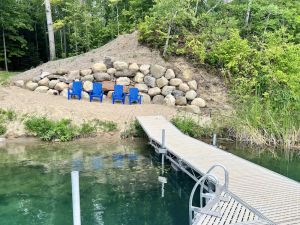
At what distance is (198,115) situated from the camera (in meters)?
12.0

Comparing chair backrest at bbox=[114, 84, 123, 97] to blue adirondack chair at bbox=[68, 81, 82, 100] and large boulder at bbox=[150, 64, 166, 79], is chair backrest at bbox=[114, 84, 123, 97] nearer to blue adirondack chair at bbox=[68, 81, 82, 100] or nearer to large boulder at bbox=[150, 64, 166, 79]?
blue adirondack chair at bbox=[68, 81, 82, 100]

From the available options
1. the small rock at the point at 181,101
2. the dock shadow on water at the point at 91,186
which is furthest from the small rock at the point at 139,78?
the dock shadow on water at the point at 91,186

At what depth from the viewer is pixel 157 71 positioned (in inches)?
528

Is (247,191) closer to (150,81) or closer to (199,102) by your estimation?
(199,102)

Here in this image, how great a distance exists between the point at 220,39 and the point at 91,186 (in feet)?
31.2

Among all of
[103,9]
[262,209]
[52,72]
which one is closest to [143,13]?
[103,9]

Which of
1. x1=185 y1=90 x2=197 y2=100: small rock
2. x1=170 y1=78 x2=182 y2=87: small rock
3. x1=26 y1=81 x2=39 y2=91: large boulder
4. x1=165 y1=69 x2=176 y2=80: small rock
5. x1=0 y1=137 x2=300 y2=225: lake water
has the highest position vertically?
x1=165 y1=69 x2=176 y2=80: small rock

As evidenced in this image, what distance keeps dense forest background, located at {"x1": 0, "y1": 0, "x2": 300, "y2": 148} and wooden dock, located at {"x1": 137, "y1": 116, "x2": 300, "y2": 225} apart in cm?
306

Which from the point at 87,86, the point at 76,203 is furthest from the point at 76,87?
the point at 76,203

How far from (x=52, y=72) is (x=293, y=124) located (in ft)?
28.5

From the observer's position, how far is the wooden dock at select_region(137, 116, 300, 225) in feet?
13.3

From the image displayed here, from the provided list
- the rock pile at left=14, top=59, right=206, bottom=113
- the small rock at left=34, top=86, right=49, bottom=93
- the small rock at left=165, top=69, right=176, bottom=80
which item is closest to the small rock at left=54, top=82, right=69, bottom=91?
the rock pile at left=14, top=59, right=206, bottom=113

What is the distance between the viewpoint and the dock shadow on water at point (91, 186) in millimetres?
5793

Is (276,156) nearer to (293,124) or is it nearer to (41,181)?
(293,124)
